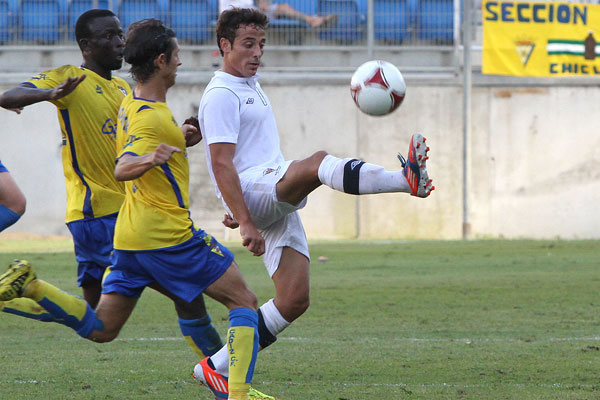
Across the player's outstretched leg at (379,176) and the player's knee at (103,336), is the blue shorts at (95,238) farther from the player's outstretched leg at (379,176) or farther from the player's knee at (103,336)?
the player's outstretched leg at (379,176)

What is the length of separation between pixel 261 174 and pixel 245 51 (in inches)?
30.5

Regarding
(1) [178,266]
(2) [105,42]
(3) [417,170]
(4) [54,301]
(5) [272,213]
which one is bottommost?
(4) [54,301]

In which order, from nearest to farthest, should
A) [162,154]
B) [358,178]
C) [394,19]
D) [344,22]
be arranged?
[162,154] → [358,178] → [344,22] → [394,19]

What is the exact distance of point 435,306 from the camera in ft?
30.9

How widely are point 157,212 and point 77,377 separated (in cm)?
181

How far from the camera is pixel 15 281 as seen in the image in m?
4.87

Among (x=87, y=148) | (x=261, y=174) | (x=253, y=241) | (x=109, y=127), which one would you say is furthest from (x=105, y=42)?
(x=253, y=241)

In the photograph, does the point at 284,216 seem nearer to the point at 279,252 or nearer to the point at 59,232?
the point at 279,252

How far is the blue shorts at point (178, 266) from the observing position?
484 cm

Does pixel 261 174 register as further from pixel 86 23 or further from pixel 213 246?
pixel 86 23

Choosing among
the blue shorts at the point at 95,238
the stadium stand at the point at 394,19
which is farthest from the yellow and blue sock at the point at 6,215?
the stadium stand at the point at 394,19

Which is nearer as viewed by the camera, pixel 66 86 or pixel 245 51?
pixel 66 86

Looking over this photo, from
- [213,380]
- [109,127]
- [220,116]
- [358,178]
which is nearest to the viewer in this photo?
[358,178]

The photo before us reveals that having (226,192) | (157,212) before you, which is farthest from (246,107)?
(157,212)
